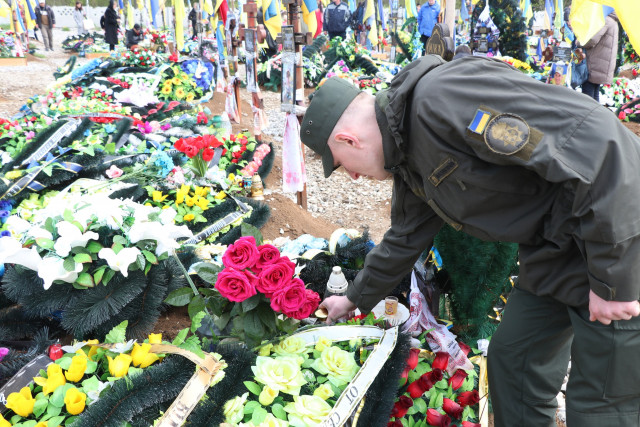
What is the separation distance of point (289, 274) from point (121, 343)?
27.2 inches

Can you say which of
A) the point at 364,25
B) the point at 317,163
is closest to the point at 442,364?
the point at 317,163

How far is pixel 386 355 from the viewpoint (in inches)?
70.6

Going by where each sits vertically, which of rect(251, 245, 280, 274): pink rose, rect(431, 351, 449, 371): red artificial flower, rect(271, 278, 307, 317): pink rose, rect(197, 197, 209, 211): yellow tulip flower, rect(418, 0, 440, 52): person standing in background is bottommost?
rect(197, 197, 209, 211): yellow tulip flower

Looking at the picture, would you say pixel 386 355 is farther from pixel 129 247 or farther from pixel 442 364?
pixel 129 247

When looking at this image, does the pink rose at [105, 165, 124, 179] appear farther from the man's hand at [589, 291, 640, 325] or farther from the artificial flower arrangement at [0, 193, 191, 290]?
the man's hand at [589, 291, 640, 325]

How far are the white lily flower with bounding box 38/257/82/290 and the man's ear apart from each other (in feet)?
→ 3.59

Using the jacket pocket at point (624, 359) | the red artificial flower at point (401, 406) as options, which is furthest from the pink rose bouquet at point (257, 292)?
the jacket pocket at point (624, 359)

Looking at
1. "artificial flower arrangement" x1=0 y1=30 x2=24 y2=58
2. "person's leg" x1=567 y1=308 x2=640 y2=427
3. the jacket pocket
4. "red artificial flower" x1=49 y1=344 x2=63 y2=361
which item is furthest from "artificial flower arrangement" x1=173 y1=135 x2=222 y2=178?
"artificial flower arrangement" x1=0 y1=30 x2=24 y2=58

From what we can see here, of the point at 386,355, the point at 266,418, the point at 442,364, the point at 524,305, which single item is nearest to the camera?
the point at 266,418

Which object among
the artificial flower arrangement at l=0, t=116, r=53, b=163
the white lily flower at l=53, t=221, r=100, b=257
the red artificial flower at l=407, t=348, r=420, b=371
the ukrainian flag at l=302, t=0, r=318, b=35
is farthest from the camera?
the ukrainian flag at l=302, t=0, r=318, b=35

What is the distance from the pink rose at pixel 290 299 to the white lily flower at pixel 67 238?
0.79 m

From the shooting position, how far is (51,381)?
1.56 meters

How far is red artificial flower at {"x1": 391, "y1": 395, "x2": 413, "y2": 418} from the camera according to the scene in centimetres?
189

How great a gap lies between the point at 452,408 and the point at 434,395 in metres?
0.10
